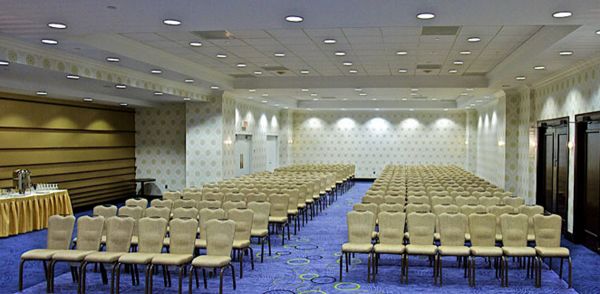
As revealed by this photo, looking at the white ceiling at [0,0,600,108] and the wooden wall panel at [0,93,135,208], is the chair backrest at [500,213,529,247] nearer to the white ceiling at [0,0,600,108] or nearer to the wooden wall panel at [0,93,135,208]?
the white ceiling at [0,0,600,108]

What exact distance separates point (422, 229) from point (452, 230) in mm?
476

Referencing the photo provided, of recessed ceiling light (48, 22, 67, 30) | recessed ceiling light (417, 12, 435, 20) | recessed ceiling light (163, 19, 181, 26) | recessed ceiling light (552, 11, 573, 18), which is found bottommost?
recessed ceiling light (552, 11, 573, 18)

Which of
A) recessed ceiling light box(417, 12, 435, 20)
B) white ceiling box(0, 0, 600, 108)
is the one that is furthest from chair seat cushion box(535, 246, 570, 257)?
recessed ceiling light box(417, 12, 435, 20)

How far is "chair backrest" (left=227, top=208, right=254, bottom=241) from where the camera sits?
9812 mm

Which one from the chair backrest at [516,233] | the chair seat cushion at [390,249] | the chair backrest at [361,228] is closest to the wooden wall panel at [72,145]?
the chair backrest at [361,228]

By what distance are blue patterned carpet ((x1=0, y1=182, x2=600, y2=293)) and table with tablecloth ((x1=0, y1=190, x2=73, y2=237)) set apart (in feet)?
4.47

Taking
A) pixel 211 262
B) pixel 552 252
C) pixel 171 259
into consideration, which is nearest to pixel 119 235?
pixel 171 259

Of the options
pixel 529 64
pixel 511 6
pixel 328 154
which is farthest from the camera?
pixel 328 154

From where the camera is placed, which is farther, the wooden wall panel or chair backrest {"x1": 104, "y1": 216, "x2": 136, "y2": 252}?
the wooden wall panel

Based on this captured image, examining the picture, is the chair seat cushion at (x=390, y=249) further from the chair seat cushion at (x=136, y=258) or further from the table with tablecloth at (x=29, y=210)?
the table with tablecloth at (x=29, y=210)

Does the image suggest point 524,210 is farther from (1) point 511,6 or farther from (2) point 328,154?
(2) point 328,154

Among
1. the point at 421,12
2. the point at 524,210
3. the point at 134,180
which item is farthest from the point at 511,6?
the point at 134,180

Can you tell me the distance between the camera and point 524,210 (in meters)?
10.8

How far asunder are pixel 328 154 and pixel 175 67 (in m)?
19.5
